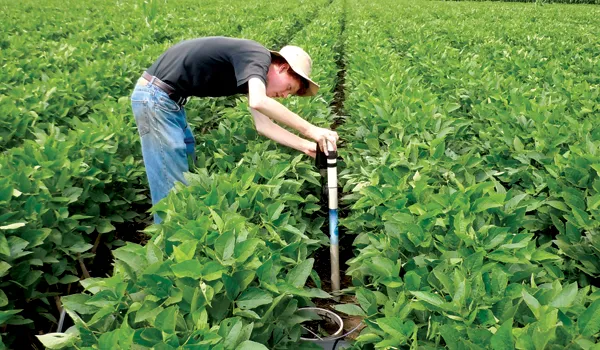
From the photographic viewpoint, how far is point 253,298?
1.82m

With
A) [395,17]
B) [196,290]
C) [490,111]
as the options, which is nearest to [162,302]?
[196,290]

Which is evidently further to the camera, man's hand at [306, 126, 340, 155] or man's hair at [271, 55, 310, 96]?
man's hair at [271, 55, 310, 96]

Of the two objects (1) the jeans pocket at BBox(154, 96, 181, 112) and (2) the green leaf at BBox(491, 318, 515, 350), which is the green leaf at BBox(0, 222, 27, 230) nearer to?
(1) the jeans pocket at BBox(154, 96, 181, 112)

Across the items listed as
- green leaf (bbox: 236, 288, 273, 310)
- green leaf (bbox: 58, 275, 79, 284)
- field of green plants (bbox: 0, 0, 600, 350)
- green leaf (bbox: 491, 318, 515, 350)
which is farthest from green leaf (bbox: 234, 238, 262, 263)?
green leaf (bbox: 58, 275, 79, 284)

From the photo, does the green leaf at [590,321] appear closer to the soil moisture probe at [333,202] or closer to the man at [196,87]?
the soil moisture probe at [333,202]

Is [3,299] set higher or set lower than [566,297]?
lower

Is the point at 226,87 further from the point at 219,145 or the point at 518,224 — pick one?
the point at 518,224

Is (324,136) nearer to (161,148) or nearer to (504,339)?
(161,148)

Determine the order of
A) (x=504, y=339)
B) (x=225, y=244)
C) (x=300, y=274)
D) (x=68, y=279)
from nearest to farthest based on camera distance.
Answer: (x=504, y=339), (x=225, y=244), (x=300, y=274), (x=68, y=279)

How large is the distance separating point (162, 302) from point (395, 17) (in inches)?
610

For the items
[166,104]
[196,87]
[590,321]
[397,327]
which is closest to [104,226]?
[166,104]

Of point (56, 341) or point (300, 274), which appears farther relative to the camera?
point (300, 274)

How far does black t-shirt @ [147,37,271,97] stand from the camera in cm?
313

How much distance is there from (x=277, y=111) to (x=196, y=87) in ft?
2.81
